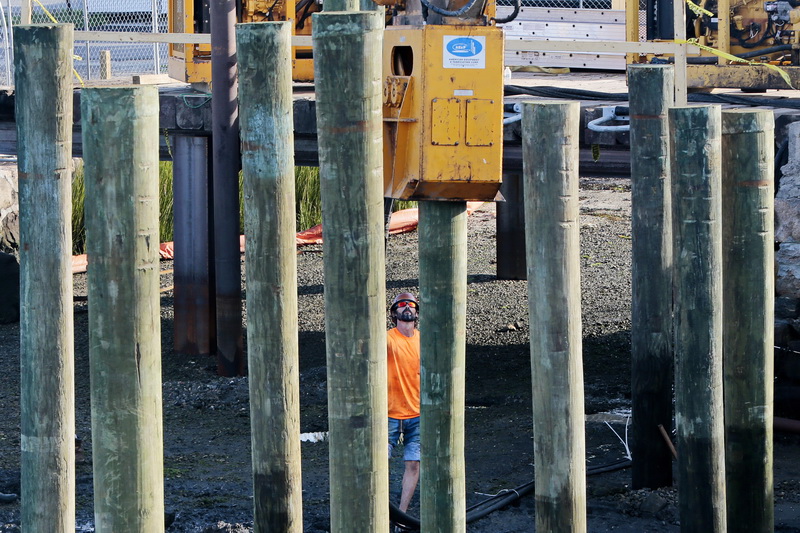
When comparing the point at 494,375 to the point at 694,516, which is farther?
the point at 494,375

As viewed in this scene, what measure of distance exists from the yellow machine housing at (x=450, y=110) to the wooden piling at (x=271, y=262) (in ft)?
1.90

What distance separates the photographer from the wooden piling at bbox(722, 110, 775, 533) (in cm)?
557

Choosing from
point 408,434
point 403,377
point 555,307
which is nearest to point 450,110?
point 555,307

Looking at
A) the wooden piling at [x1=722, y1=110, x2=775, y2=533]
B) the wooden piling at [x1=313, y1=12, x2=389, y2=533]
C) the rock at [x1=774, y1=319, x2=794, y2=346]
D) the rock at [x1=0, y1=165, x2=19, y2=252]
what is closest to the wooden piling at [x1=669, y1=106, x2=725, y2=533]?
the wooden piling at [x1=722, y1=110, x2=775, y2=533]

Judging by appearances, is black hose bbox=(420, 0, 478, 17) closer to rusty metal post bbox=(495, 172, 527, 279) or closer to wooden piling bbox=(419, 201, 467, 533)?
wooden piling bbox=(419, 201, 467, 533)

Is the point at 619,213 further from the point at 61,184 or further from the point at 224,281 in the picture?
the point at 61,184

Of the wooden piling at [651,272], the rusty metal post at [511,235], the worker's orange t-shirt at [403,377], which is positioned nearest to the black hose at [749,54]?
the rusty metal post at [511,235]

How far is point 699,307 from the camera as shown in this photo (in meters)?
5.50

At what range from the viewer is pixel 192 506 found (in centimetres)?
732

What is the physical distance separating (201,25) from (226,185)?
257cm

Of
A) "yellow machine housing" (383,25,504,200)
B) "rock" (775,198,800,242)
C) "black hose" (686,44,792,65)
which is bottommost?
"rock" (775,198,800,242)

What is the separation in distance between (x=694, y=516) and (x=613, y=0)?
34.0 ft

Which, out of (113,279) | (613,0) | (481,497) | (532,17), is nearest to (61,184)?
(113,279)

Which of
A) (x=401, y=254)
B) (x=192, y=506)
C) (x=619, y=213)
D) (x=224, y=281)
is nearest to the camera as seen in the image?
(x=192, y=506)
